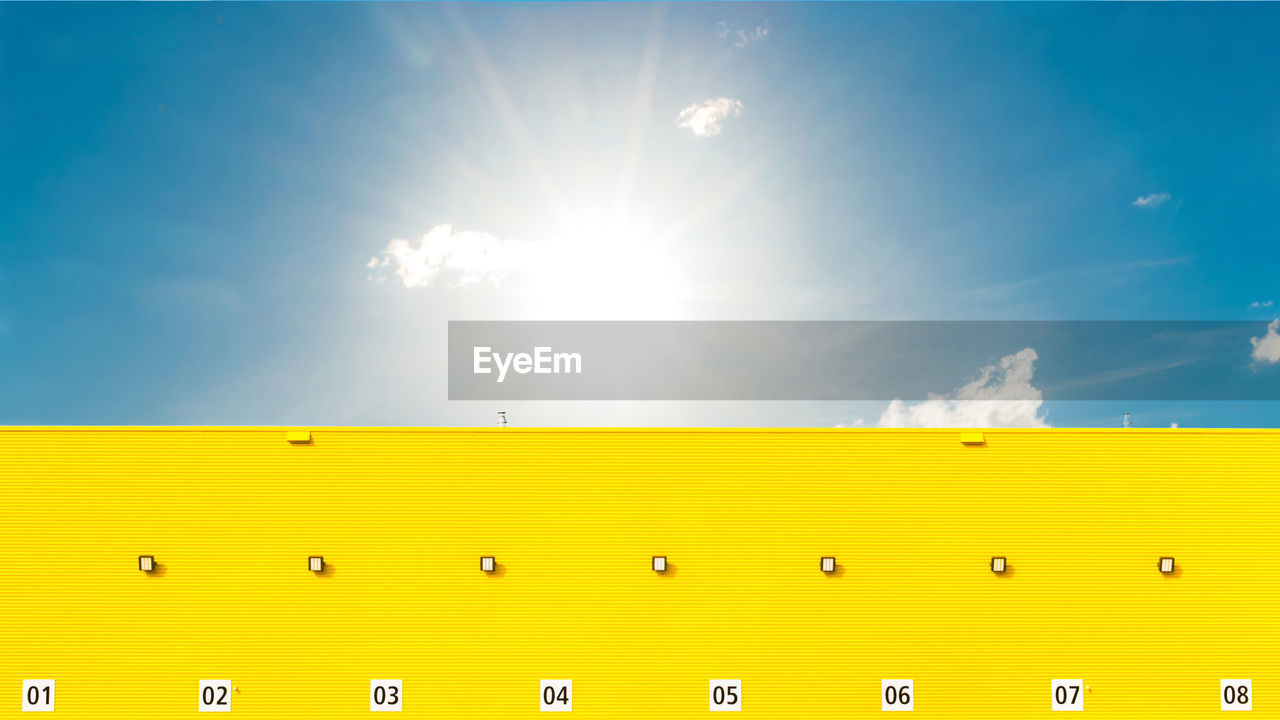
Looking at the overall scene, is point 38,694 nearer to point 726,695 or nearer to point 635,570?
point 635,570

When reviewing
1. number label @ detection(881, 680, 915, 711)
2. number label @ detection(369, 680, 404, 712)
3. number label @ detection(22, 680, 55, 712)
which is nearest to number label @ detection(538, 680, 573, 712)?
number label @ detection(369, 680, 404, 712)

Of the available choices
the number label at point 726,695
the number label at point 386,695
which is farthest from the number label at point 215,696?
the number label at point 726,695

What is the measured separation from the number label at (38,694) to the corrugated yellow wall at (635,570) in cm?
20

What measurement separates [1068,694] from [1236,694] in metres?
3.30

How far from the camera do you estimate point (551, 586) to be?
450 inches

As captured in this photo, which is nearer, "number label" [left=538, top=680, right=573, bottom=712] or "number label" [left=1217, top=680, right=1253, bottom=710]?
"number label" [left=538, top=680, right=573, bottom=712]

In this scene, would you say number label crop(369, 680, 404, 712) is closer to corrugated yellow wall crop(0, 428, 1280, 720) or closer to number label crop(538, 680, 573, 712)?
corrugated yellow wall crop(0, 428, 1280, 720)

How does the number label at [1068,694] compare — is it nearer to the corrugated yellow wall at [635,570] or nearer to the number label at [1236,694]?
the corrugated yellow wall at [635,570]

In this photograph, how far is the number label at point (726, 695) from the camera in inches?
445

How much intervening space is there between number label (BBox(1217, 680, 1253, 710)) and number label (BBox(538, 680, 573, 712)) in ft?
41.2

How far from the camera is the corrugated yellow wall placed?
11172mm

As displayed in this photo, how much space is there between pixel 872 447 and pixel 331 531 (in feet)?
35.5

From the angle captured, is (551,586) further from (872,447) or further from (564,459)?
(872,447)

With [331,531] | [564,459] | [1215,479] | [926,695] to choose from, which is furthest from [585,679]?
[1215,479]
